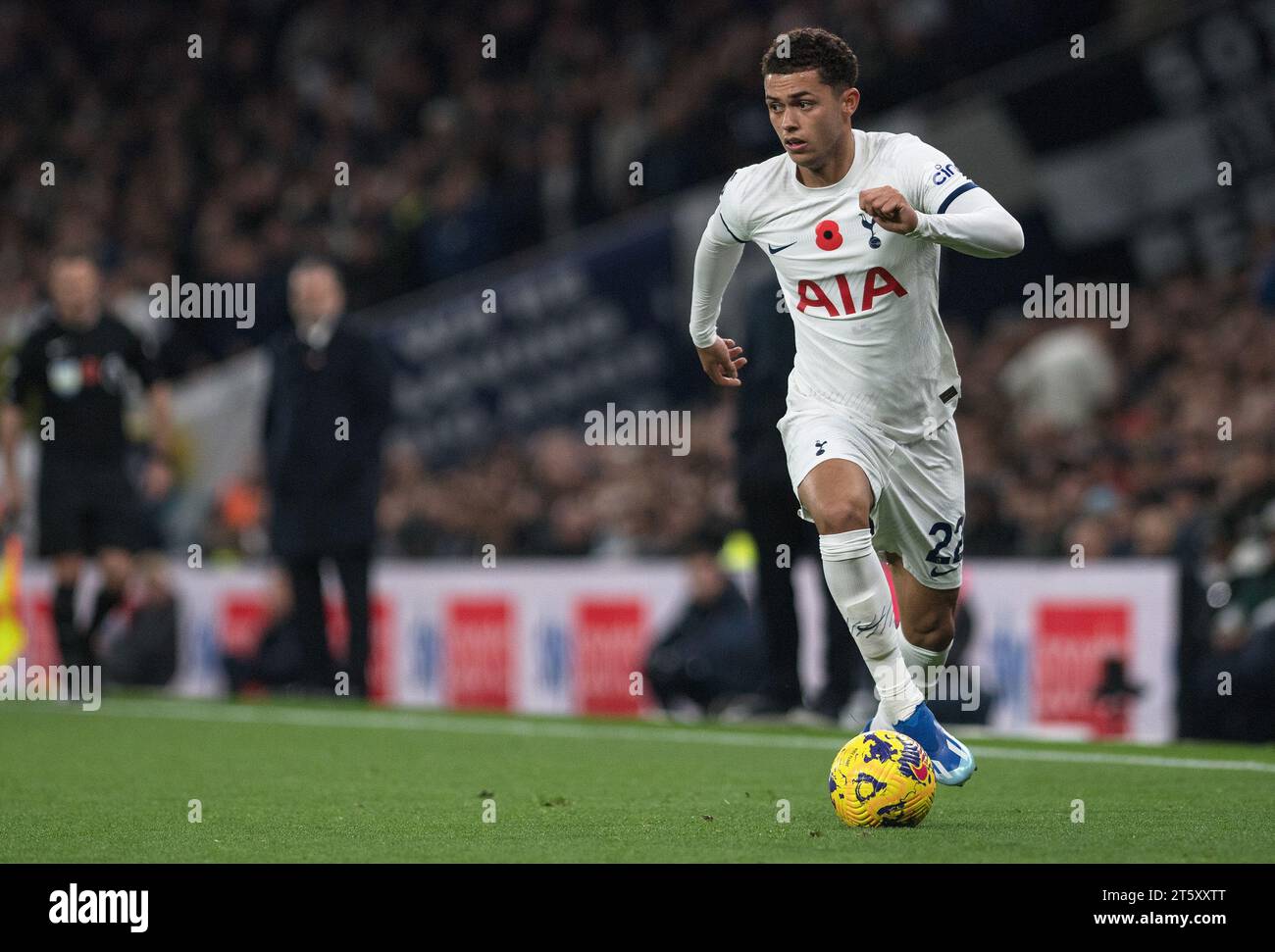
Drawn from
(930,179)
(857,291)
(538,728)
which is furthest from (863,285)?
(538,728)

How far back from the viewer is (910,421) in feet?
21.7

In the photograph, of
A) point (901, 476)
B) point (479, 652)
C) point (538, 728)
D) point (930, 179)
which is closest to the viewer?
point (930, 179)

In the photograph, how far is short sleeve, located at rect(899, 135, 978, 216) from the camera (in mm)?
6242

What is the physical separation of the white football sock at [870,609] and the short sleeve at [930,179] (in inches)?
40.3

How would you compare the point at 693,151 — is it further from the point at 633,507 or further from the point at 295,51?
the point at 295,51

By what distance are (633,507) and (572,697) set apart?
2.27 metres

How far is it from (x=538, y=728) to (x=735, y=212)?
4.33 m

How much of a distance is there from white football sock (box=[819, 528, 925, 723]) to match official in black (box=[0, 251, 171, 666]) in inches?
258

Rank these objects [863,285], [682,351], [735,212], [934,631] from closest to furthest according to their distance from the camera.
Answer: [863,285] < [735,212] < [934,631] < [682,351]

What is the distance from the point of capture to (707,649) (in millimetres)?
11828

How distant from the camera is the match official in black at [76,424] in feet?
39.1

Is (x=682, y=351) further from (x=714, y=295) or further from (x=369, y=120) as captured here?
(x=714, y=295)

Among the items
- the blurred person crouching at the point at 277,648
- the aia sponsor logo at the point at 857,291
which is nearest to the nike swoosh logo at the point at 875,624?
the aia sponsor logo at the point at 857,291
